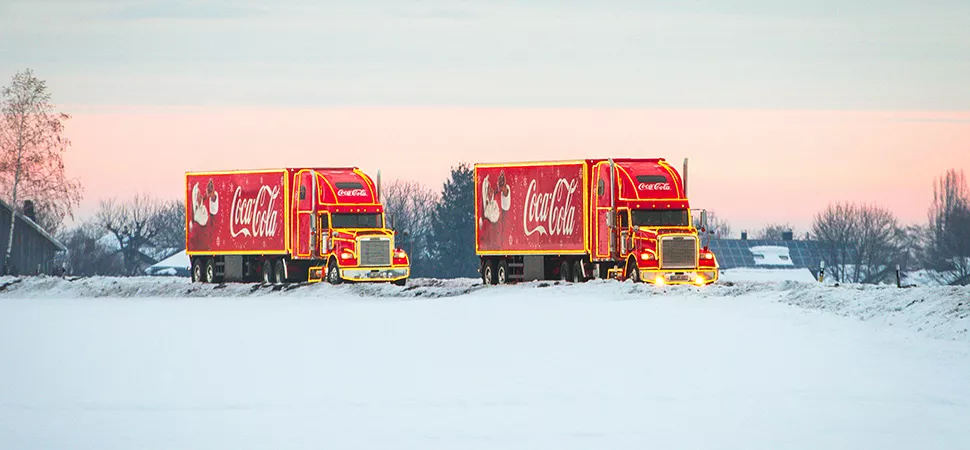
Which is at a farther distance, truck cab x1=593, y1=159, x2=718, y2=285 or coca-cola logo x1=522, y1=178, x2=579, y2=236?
coca-cola logo x1=522, y1=178, x2=579, y2=236

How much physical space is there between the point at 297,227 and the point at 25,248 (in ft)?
126

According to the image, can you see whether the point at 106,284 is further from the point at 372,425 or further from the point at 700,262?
the point at 372,425

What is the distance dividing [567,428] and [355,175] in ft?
113

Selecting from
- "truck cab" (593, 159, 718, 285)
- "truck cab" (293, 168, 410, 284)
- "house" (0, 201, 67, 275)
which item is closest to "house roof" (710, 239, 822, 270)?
"house" (0, 201, 67, 275)

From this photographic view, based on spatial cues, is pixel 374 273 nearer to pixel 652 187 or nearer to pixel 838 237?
pixel 652 187

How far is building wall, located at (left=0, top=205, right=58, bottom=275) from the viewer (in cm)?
8450

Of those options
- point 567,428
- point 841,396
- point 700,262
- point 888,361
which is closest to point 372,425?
point 567,428

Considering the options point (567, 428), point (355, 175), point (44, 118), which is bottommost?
point (567, 428)

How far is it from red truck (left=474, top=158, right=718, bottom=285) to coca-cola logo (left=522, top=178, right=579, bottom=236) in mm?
31

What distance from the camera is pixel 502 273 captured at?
5309 cm

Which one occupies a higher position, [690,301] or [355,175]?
[355,175]

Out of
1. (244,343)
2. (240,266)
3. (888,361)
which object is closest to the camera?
(888,361)

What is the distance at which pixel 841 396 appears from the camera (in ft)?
75.9

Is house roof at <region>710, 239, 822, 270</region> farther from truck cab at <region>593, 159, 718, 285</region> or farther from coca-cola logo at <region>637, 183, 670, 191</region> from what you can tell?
coca-cola logo at <region>637, 183, 670, 191</region>
